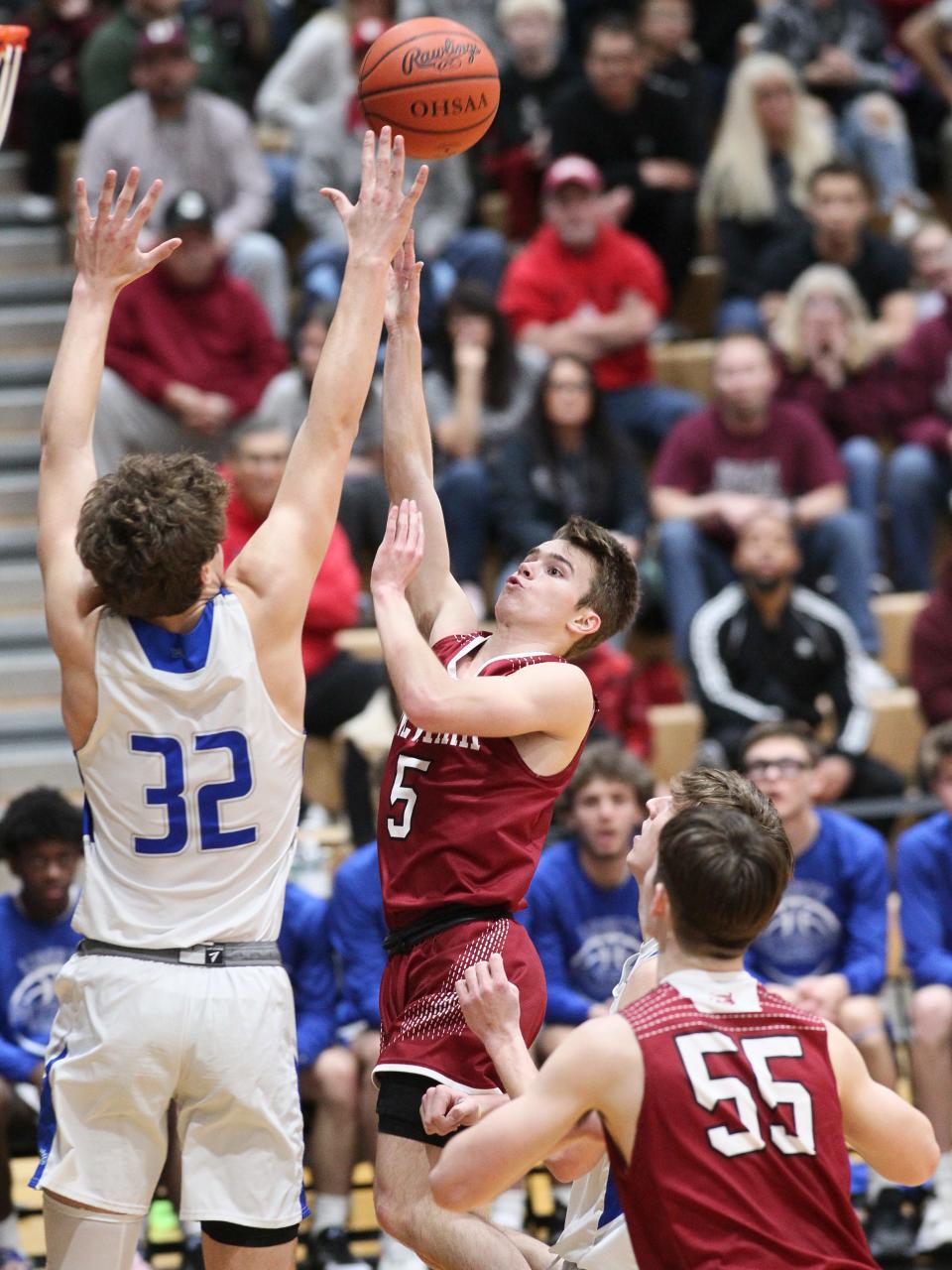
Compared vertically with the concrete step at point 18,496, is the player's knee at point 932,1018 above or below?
below

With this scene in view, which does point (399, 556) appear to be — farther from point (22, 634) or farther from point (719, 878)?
point (22, 634)

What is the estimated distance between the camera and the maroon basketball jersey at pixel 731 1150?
305cm

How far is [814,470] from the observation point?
29.1ft

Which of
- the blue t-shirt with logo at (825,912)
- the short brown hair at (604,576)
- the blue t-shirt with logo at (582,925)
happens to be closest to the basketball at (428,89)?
the short brown hair at (604,576)

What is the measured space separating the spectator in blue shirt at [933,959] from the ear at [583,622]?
2.61 m

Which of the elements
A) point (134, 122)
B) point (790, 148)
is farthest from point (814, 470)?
point (134, 122)

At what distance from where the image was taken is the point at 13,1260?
18.8 feet

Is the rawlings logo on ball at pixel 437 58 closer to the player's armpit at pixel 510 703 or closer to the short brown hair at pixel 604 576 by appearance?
the short brown hair at pixel 604 576

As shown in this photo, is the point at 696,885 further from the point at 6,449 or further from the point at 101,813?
the point at 6,449

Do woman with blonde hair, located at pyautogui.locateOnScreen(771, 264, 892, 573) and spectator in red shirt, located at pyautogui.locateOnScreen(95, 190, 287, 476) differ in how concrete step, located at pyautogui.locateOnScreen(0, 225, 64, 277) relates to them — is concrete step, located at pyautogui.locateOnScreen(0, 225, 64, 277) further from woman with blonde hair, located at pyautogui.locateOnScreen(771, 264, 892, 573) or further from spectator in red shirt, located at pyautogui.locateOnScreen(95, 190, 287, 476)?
woman with blonde hair, located at pyautogui.locateOnScreen(771, 264, 892, 573)

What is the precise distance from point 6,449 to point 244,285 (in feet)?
4.60

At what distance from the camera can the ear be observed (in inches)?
171

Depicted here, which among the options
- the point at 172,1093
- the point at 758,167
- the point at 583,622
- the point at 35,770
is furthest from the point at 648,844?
the point at 758,167

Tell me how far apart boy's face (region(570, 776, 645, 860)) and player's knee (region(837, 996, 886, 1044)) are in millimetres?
881
